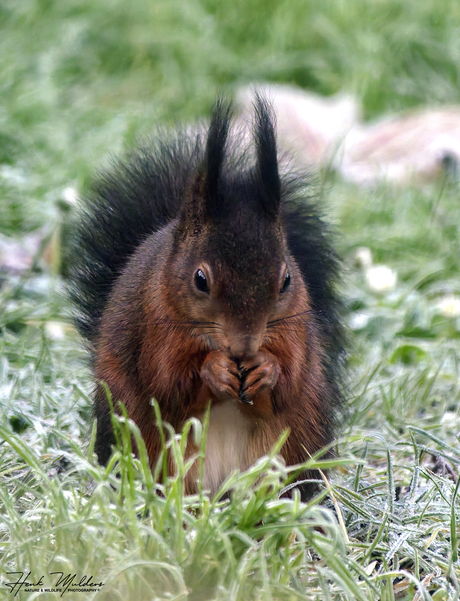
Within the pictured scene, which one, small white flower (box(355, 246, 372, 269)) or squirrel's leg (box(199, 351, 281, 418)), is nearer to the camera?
squirrel's leg (box(199, 351, 281, 418))

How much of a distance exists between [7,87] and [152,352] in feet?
10.7

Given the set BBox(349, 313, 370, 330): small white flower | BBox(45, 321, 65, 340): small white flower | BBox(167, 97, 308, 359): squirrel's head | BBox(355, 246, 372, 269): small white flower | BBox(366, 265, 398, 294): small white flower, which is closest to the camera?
BBox(167, 97, 308, 359): squirrel's head

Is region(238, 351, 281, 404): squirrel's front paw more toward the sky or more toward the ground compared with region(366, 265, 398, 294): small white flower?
more toward the sky

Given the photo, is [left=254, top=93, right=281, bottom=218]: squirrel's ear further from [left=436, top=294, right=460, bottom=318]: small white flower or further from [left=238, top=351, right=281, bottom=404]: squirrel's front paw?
[left=436, top=294, right=460, bottom=318]: small white flower

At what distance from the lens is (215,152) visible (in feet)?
5.76

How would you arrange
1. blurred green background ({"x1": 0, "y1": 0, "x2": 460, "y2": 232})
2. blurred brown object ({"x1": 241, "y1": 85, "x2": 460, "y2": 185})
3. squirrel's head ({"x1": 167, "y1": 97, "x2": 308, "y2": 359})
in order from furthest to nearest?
1. blurred green background ({"x1": 0, "y1": 0, "x2": 460, "y2": 232})
2. blurred brown object ({"x1": 241, "y1": 85, "x2": 460, "y2": 185})
3. squirrel's head ({"x1": 167, "y1": 97, "x2": 308, "y2": 359})

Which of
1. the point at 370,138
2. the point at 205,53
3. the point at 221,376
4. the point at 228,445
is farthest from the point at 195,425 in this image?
the point at 205,53

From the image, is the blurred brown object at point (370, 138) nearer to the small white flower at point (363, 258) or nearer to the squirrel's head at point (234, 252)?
the small white flower at point (363, 258)

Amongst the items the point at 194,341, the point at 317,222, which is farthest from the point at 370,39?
the point at 194,341

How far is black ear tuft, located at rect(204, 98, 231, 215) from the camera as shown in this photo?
68.9 inches
